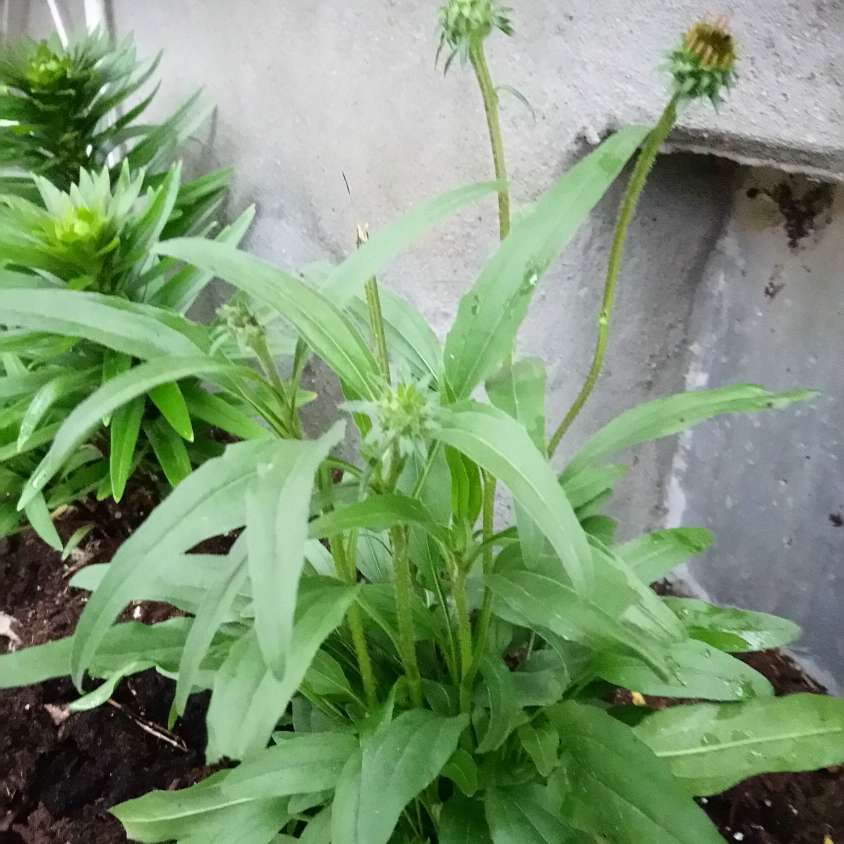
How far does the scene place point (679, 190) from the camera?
0.79 metres

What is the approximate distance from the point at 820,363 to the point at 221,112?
1.13 m

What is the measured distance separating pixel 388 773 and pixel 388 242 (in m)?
0.37

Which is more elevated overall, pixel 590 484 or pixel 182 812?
pixel 590 484

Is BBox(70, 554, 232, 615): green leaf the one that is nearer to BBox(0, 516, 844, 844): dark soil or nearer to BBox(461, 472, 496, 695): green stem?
BBox(461, 472, 496, 695): green stem

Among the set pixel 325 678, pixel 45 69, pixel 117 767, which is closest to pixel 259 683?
pixel 325 678

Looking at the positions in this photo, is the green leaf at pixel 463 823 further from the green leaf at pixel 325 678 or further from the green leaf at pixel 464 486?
the green leaf at pixel 464 486

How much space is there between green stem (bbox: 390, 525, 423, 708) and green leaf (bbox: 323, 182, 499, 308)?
168 mm

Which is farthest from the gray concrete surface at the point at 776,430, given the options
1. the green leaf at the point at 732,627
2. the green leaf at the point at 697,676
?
the green leaf at the point at 697,676

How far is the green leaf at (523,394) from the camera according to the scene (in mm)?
478

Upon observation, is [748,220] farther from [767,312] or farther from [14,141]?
[14,141]

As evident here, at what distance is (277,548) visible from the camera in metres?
0.30

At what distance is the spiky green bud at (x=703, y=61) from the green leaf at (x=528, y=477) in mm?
272

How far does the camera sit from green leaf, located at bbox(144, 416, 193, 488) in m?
0.91

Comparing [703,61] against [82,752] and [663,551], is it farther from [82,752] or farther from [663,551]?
[82,752]
